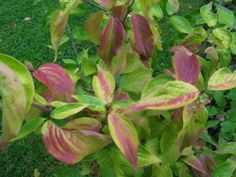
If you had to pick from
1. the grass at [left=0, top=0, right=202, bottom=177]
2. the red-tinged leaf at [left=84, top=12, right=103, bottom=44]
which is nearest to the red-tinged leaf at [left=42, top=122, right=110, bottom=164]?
the red-tinged leaf at [left=84, top=12, right=103, bottom=44]

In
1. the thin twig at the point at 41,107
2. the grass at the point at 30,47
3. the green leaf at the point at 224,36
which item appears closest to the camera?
the thin twig at the point at 41,107

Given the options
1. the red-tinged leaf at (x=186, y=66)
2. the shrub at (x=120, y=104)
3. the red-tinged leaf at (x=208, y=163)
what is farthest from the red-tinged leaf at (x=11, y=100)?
the red-tinged leaf at (x=208, y=163)

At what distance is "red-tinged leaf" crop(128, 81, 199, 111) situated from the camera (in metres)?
0.70

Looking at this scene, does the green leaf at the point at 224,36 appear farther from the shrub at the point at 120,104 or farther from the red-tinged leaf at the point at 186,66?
the red-tinged leaf at the point at 186,66

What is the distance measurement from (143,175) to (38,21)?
3.41 meters

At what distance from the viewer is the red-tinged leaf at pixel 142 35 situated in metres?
0.93

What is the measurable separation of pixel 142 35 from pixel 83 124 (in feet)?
0.84

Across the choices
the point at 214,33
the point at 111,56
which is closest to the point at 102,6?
the point at 111,56

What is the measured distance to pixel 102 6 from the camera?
3.18 feet

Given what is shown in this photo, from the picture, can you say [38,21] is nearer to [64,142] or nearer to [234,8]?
[234,8]

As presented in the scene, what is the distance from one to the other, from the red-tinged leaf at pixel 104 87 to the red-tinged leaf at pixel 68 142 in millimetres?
82

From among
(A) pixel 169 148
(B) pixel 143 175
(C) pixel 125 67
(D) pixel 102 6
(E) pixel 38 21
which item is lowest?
(E) pixel 38 21

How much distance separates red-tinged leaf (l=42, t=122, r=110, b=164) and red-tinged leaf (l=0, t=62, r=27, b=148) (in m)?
0.20

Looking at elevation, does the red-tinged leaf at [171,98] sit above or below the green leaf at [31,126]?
above
